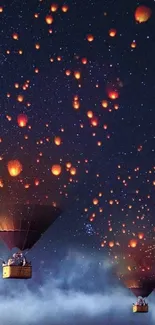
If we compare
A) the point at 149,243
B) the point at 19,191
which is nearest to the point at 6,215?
the point at 19,191

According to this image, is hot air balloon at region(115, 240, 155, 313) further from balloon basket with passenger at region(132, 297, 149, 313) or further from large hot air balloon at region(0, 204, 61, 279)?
large hot air balloon at region(0, 204, 61, 279)

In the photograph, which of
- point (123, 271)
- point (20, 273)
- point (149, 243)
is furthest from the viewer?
point (123, 271)

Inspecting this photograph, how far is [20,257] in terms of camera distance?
89.2 ft

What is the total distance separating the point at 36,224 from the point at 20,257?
1.52 metres

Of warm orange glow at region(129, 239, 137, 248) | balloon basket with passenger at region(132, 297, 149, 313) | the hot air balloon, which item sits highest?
warm orange glow at region(129, 239, 137, 248)

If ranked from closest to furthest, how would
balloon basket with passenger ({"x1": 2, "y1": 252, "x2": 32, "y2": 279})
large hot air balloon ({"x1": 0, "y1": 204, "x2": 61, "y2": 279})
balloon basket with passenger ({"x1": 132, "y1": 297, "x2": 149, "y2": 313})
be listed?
balloon basket with passenger ({"x1": 2, "y1": 252, "x2": 32, "y2": 279}) < large hot air balloon ({"x1": 0, "y1": 204, "x2": 61, "y2": 279}) < balloon basket with passenger ({"x1": 132, "y1": 297, "x2": 149, "y2": 313})

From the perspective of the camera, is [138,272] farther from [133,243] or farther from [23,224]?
[23,224]

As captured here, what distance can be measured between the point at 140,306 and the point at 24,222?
16468mm

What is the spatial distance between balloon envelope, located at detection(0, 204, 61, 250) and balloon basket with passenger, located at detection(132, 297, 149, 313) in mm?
14836

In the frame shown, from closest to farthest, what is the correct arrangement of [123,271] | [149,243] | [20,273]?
[20,273]
[149,243]
[123,271]

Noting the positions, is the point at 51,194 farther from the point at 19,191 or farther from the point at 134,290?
the point at 134,290

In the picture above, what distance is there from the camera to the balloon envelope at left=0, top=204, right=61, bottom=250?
90.2 ft

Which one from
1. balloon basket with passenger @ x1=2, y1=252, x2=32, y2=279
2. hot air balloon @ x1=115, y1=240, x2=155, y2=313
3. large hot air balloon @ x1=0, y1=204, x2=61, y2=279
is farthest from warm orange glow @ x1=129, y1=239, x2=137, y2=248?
balloon basket with passenger @ x1=2, y1=252, x2=32, y2=279

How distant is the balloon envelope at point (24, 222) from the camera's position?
27.5 meters
